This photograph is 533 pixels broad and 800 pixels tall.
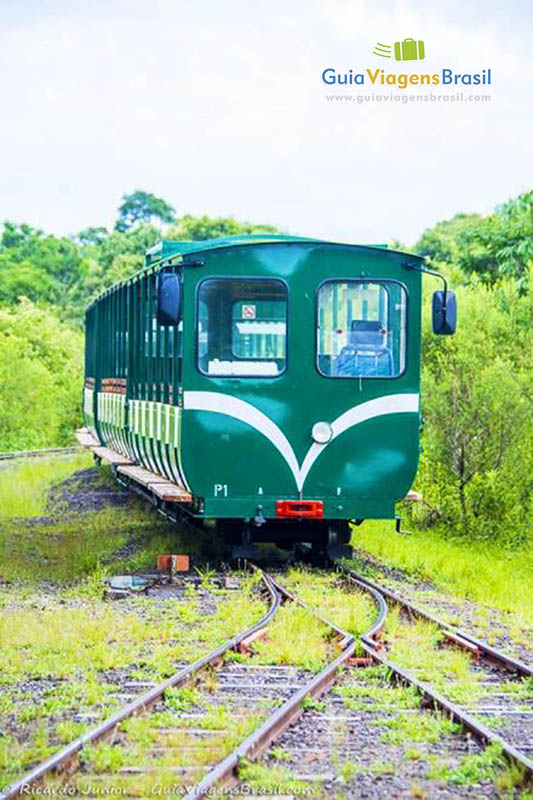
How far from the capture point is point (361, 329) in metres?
13.8

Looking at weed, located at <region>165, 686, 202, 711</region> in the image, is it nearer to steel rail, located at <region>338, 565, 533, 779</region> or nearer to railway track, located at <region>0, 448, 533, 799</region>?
railway track, located at <region>0, 448, 533, 799</region>

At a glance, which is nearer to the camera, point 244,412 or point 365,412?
point 244,412

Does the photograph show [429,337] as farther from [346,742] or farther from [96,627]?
[346,742]

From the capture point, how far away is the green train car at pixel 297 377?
1361 centimetres

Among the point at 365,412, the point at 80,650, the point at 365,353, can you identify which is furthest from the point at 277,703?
the point at 365,353

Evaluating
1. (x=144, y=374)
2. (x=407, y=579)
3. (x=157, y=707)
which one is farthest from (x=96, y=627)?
(x=144, y=374)

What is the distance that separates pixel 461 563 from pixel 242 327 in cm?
401

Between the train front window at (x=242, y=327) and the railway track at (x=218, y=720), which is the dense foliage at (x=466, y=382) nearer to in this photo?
the train front window at (x=242, y=327)

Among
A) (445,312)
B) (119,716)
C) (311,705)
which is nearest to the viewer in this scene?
(119,716)

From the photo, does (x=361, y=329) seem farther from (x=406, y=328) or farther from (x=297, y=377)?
(x=297, y=377)

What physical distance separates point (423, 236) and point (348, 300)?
56.4m

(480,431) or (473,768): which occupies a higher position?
(480,431)

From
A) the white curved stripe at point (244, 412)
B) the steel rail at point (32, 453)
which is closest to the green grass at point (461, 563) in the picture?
the white curved stripe at point (244, 412)

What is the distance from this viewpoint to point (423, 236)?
228ft
